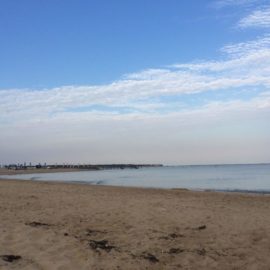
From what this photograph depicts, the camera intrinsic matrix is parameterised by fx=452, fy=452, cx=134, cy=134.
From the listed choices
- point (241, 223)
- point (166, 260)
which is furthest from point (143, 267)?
point (241, 223)

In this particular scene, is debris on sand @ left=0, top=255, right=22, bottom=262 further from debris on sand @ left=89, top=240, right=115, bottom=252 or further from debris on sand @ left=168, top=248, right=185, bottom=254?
debris on sand @ left=168, top=248, right=185, bottom=254

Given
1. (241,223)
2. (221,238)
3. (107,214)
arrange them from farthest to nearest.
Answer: (107,214) → (241,223) → (221,238)

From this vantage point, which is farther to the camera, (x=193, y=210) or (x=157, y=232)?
(x=193, y=210)

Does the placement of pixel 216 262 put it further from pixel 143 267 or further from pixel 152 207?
pixel 152 207

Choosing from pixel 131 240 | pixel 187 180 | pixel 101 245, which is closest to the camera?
pixel 101 245

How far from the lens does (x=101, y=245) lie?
8.70m

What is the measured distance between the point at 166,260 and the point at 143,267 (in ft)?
2.02

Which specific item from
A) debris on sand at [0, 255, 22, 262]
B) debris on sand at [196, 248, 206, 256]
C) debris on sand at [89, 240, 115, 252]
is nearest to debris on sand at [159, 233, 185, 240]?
debris on sand at [196, 248, 206, 256]

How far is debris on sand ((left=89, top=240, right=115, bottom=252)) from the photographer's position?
842 cm

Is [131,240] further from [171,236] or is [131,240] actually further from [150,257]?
[150,257]

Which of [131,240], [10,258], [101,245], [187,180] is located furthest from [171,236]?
[187,180]

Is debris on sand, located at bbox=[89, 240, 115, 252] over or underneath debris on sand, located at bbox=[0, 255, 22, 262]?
underneath

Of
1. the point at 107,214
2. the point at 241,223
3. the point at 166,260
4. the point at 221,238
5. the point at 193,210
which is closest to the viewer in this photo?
the point at 166,260

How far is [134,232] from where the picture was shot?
33.8 ft
